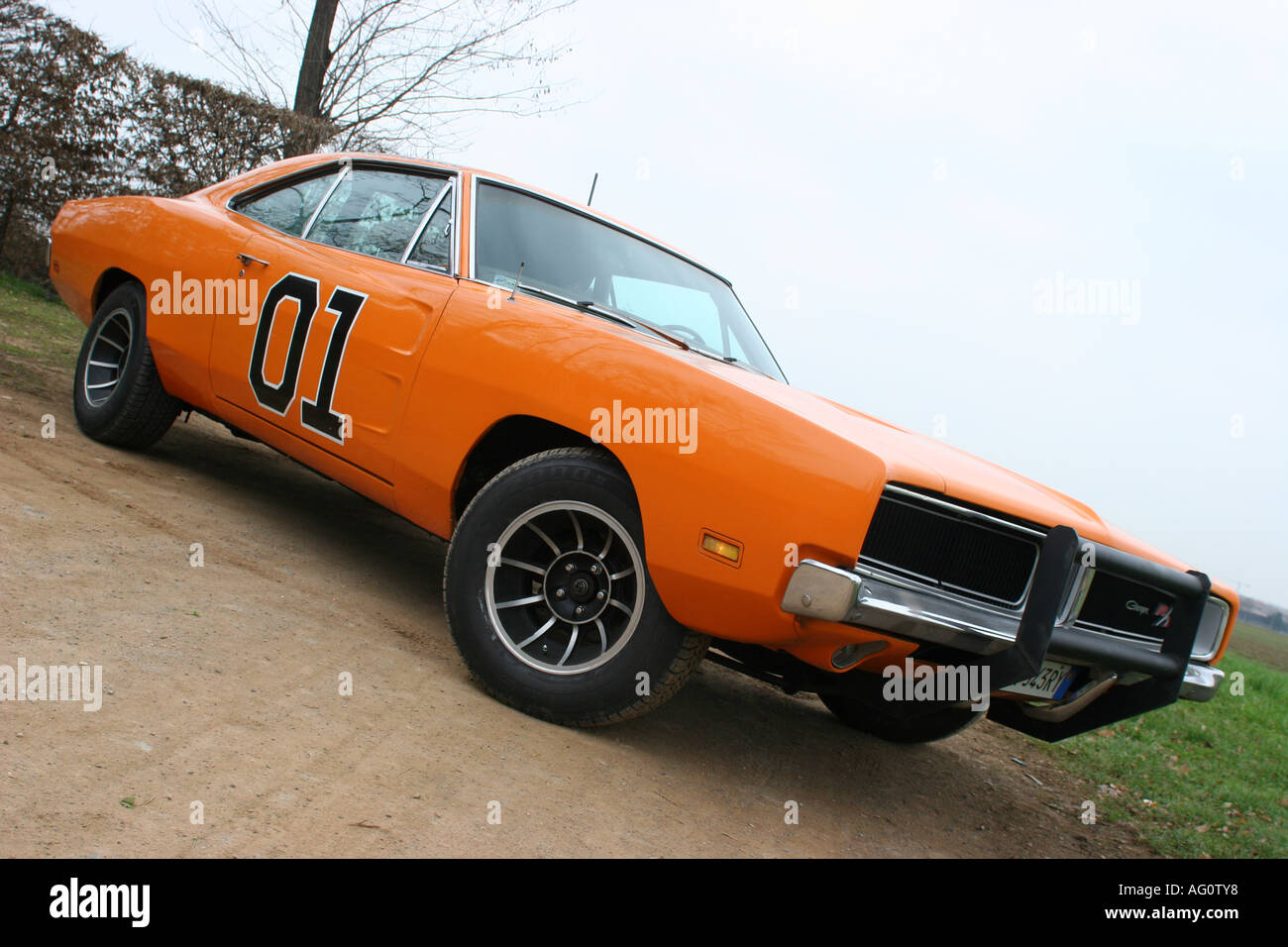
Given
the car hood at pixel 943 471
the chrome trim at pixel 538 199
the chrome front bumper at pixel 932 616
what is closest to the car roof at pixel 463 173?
the chrome trim at pixel 538 199

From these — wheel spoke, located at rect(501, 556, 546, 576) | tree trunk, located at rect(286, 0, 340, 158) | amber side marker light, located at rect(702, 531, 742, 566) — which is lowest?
wheel spoke, located at rect(501, 556, 546, 576)

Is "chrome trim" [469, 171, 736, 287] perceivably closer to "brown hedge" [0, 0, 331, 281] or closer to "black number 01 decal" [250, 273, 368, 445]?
"black number 01 decal" [250, 273, 368, 445]

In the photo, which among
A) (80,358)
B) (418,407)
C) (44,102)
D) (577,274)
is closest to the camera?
(418,407)

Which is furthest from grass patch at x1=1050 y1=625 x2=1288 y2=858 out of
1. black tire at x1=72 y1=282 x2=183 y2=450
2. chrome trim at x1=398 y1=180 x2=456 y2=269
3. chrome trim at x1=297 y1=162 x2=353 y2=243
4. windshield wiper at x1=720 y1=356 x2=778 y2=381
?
black tire at x1=72 y1=282 x2=183 y2=450

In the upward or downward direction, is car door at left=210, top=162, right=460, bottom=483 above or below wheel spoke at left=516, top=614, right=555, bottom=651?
above

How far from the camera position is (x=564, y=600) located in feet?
9.98

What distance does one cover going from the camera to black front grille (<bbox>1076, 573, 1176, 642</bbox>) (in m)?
2.95

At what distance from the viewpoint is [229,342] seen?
13.8 feet

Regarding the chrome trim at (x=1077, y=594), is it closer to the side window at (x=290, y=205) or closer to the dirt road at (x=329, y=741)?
the dirt road at (x=329, y=741)

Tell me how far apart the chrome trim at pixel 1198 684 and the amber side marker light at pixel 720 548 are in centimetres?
153

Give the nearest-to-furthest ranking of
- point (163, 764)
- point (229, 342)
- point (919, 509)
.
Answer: point (163, 764)
point (919, 509)
point (229, 342)

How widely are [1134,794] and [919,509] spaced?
110 inches
